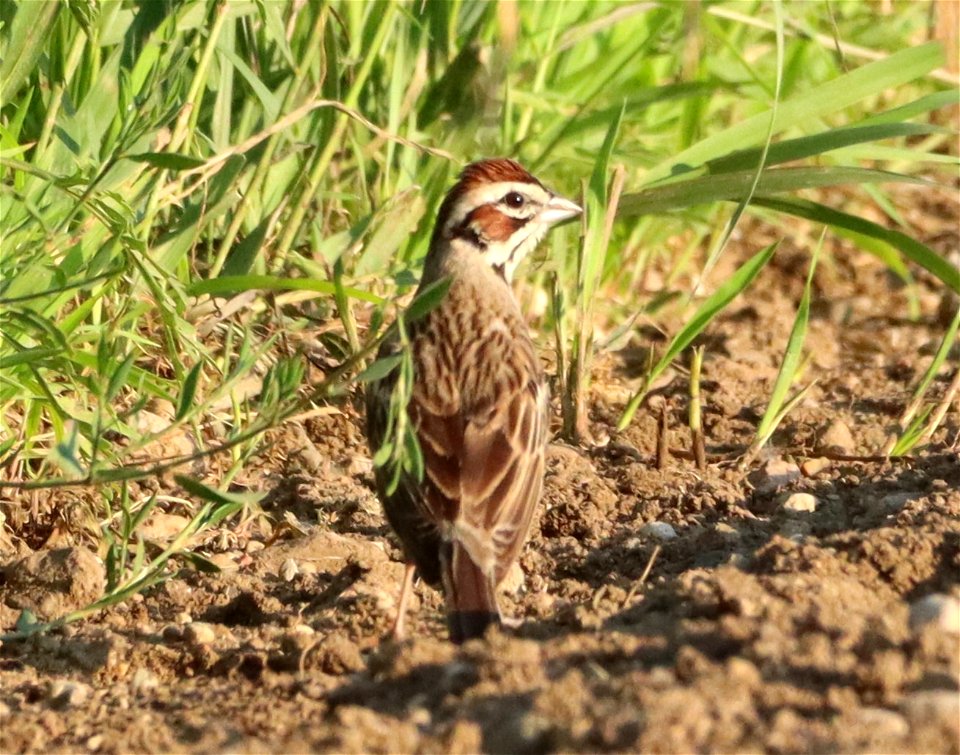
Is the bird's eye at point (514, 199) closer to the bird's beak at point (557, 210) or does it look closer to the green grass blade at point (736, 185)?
the bird's beak at point (557, 210)

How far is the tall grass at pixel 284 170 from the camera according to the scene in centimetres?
442

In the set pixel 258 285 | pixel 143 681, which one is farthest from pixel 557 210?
pixel 143 681

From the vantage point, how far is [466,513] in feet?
13.3

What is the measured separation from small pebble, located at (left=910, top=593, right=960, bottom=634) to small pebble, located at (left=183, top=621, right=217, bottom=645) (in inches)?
66.7

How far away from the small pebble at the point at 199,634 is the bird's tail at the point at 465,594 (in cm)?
63

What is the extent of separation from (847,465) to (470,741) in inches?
105

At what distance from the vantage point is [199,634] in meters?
4.16

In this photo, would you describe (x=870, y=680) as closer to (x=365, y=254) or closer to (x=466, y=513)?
(x=466, y=513)

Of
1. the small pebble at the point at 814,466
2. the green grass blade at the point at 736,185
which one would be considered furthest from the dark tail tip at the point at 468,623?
the green grass blade at the point at 736,185

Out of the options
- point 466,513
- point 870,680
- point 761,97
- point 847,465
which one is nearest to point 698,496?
point 847,465

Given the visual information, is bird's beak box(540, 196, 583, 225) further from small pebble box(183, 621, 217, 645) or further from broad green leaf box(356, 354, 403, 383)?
broad green leaf box(356, 354, 403, 383)

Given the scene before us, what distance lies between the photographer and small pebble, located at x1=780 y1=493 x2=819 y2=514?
4758 millimetres

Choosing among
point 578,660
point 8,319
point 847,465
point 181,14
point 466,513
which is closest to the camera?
point 578,660

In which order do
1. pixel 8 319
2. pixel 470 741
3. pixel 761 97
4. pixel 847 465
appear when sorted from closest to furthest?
pixel 470 741 → pixel 8 319 → pixel 847 465 → pixel 761 97
